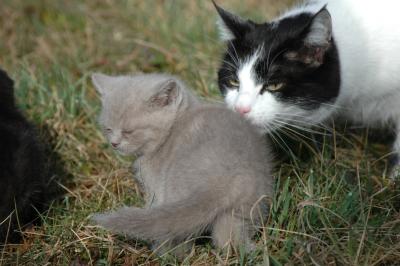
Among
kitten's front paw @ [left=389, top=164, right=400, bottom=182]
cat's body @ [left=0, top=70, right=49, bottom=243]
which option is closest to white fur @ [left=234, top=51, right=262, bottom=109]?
kitten's front paw @ [left=389, top=164, right=400, bottom=182]

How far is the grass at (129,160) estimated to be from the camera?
263 cm

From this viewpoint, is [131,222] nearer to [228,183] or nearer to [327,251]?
[228,183]

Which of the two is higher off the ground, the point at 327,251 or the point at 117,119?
the point at 117,119

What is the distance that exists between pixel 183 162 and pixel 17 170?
0.83 m

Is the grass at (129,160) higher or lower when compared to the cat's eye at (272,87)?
lower

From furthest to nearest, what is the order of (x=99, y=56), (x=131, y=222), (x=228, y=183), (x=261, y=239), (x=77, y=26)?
(x=77, y=26) < (x=99, y=56) < (x=261, y=239) < (x=228, y=183) < (x=131, y=222)

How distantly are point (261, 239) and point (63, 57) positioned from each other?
276 centimetres

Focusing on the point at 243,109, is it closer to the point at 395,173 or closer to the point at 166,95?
the point at 166,95

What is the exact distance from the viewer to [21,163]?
2.87 m

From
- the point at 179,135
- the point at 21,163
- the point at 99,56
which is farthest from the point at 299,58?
the point at 99,56

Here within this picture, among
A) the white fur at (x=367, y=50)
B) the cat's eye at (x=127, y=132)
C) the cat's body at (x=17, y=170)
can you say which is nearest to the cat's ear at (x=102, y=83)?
the cat's eye at (x=127, y=132)

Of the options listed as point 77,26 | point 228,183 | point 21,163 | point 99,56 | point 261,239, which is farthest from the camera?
point 77,26

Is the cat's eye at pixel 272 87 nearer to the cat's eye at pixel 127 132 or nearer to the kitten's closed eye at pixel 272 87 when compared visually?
the kitten's closed eye at pixel 272 87

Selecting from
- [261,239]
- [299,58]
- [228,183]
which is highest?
[299,58]
